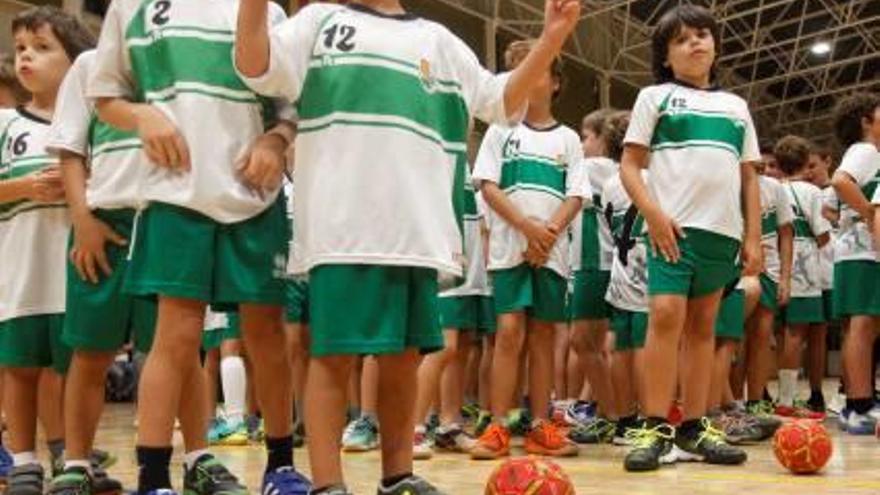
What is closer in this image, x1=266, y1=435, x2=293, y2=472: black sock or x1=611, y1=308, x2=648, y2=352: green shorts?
x1=266, y1=435, x2=293, y2=472: black sock

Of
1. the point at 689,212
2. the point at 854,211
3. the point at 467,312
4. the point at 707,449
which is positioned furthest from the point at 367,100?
the point at 854,211

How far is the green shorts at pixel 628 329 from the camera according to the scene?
4.63 meters

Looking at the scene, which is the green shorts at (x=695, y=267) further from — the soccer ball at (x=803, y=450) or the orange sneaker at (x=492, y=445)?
the orange sneaker at (x=492, y=445)

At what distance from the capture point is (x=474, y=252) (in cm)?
478

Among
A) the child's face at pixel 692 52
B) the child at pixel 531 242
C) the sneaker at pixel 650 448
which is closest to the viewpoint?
the sneaker at pixel 650 448

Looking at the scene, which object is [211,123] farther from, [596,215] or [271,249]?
[596,215]

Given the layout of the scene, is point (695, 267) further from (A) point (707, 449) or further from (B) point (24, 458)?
(B) point (24, 458)

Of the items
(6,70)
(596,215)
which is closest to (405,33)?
(6,70)

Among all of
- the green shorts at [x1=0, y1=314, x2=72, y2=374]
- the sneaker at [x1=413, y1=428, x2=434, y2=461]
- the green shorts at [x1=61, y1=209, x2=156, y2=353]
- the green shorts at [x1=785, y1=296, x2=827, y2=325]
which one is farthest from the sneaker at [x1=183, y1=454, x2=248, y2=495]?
the green shorts at [x1=785, y1=296, x2=827, y2=325]

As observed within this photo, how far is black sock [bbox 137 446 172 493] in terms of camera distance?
7.67 feet

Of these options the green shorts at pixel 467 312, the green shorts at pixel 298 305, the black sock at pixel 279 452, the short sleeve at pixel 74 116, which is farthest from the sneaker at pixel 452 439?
the short sleeve at pixel 74 116

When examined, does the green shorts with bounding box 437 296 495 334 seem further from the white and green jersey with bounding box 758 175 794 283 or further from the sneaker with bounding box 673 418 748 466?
the white and green jersey with bounding box 758 175 794 283

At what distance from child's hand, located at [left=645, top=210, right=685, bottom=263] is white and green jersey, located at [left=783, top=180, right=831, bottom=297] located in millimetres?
2942

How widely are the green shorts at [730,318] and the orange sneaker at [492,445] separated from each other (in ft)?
4.27
